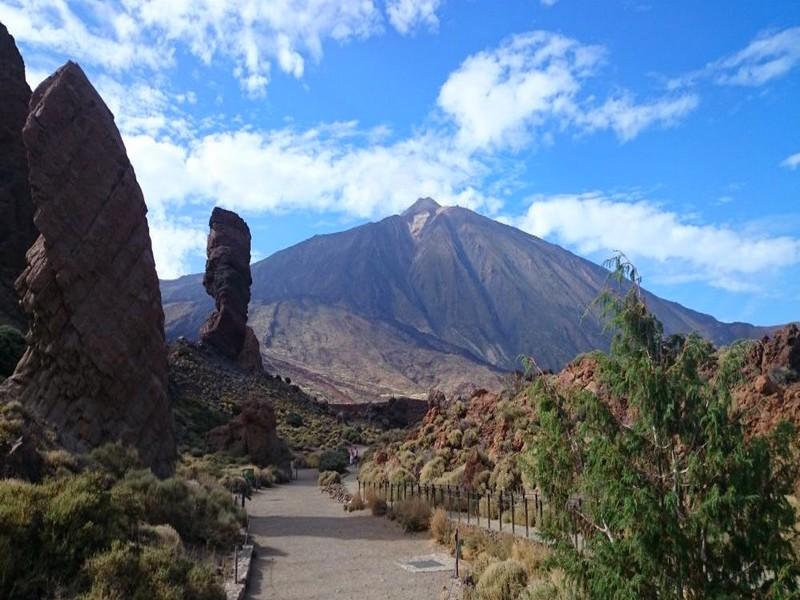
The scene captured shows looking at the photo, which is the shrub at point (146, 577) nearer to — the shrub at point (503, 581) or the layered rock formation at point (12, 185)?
the shrub at point (503, 581)

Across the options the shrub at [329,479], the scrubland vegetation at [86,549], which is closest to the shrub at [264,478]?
the shrub at [329,479]

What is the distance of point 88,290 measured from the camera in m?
18.5

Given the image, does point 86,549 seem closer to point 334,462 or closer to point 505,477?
point 505,477

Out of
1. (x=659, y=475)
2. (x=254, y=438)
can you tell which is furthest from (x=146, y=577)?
(x=254, y=438)

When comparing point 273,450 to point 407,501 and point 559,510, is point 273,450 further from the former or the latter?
point 559,510

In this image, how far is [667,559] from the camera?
5551 mm

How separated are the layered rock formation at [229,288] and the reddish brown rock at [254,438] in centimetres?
3077

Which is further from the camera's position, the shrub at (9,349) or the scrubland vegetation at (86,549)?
the shrub at (9,349)

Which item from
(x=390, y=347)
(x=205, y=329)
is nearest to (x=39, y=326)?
(x=205, y=329)

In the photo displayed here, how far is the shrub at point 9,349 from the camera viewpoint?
1045 inches

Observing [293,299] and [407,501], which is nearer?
[407,501]

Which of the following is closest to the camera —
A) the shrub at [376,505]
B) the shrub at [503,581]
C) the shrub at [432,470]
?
the shrub at [503,581]

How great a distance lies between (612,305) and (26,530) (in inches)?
289

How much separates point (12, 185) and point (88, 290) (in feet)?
95.6
